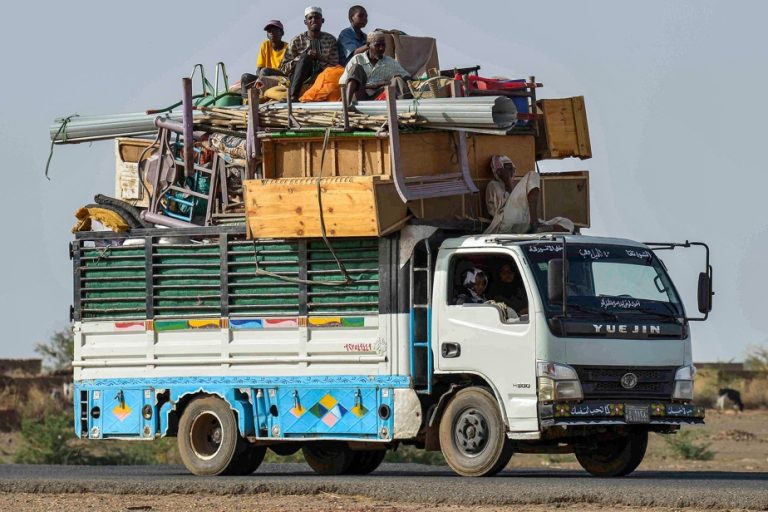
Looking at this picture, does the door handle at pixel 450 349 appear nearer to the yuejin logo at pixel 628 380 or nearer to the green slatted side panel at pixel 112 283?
the yuejin logo at pixel 628 380

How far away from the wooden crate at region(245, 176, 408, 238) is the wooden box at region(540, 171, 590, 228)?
196 cm

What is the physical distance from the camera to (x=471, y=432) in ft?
58.0

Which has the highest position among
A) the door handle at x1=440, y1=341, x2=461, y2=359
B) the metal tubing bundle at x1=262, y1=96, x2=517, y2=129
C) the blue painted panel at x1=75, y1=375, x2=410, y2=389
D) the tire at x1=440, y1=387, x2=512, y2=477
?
the metal tubing bundle at x1=262, y1=96, x2=517, y2=129

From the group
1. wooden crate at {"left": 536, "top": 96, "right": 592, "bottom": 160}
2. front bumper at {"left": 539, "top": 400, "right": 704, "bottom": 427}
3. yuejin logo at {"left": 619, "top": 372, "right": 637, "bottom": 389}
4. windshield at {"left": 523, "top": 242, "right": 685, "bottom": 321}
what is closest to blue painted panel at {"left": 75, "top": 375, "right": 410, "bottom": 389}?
front bumper at {"left": 539, "top": 400, "right": 704, "bottom": 427}

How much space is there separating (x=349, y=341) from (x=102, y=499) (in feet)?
10.1

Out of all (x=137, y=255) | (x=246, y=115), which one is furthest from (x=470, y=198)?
(x=137, y=255)

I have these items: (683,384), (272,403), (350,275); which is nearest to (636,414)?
(683,384)

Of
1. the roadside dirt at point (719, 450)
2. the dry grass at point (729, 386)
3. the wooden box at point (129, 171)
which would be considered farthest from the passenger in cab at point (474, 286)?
the dry grass at point (729, 386)

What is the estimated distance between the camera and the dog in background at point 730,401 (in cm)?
4269

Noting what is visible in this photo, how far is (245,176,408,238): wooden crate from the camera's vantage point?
17781mm

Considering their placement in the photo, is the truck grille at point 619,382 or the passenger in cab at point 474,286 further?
the passenger in cab at point 474,286

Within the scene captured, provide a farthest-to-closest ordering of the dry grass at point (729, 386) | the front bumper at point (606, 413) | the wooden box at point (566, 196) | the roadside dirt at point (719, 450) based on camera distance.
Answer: the dry grass at point (729, 386) < the roadside dirt at point (719, 450) < the wooden box at point (566, 196) < the front bumper at point (606, 413)

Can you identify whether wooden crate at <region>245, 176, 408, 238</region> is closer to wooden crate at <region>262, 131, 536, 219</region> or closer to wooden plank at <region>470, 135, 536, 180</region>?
wooden crate at <region>262, 131, 536, 219</region>

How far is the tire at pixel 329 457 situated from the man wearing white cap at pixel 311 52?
399 cm
